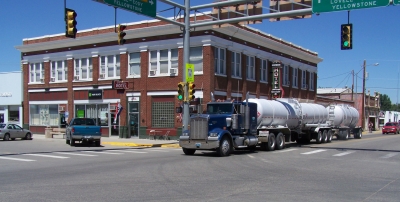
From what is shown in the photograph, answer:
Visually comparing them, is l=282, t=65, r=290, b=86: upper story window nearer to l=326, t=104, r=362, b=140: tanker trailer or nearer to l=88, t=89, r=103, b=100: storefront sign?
l=326, t=104, r=362, b=140: tanker trailer

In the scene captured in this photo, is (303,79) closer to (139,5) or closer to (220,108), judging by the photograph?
(220,108)

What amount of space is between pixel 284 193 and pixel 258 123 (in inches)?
494

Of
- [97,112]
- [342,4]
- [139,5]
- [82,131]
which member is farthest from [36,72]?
[342,4]

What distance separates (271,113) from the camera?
76.9ft

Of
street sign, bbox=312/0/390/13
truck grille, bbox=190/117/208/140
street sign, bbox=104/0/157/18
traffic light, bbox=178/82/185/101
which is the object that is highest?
street sign, bbox=104/0/157/18

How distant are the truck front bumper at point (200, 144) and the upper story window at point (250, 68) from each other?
1809 centimetres

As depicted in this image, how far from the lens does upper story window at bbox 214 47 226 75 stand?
31.8 meters

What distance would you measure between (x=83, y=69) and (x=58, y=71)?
3.31m

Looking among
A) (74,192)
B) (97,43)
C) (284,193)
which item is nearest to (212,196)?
(284,193)

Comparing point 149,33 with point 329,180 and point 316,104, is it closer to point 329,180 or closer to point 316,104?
point 316,104

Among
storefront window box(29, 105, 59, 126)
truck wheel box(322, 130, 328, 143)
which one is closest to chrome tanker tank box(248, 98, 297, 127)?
truck wheel box(322, 130, 328, 143)

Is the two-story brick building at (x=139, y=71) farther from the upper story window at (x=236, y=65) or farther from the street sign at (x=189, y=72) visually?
the street sign at (x=189, y=72)

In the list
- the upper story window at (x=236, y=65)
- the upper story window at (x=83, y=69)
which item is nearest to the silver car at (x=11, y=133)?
the upper story window at (x=83, y=69)

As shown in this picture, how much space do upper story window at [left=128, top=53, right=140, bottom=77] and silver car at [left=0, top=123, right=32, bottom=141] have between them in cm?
984
